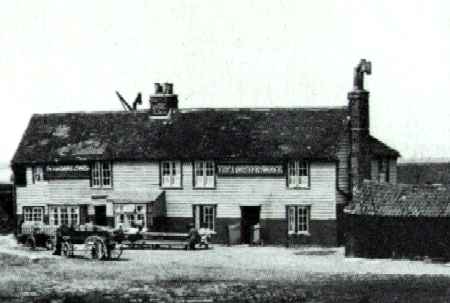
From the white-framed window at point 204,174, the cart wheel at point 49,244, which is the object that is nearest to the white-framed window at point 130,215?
the white-framed window at point 204,174

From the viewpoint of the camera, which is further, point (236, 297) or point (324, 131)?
point (324, 131)

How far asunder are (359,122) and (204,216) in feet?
33.5

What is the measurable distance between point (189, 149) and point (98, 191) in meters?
6.09

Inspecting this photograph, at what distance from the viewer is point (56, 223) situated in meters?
54.4

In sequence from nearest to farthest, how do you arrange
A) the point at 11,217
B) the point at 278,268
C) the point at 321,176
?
the point at 278,268
the point at 321,176
the point at 11,217

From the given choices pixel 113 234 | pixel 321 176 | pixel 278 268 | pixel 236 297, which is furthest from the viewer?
pixel 321 176

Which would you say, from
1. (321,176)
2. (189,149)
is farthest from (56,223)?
(321,176)

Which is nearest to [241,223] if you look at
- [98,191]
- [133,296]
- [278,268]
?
[98,191]

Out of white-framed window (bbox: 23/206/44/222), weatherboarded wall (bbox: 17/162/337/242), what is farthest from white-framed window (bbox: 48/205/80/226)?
white-framed window (bbox: 23/206/44/222)

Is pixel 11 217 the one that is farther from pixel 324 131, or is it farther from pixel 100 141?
pixel 324 131

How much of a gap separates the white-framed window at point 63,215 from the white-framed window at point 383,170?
17923mm

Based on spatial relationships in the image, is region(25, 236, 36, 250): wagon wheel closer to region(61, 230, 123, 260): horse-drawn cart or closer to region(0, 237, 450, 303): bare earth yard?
region(0, 237, 450, 303): bare earth yard

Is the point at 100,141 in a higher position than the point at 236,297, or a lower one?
higher

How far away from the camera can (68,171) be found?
178 ft
